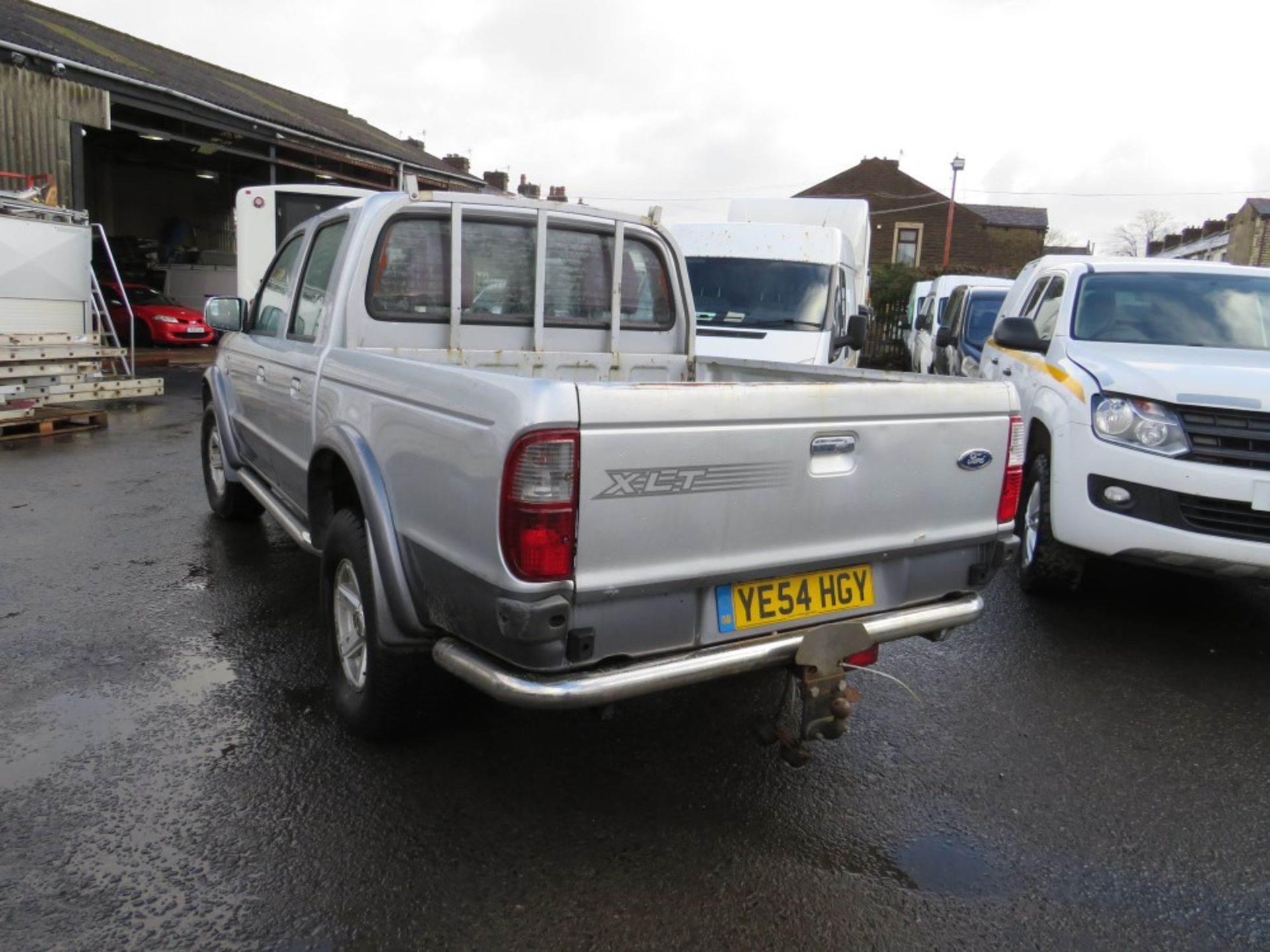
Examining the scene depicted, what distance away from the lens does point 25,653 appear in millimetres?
4156

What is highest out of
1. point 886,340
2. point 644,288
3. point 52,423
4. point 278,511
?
point 644,288

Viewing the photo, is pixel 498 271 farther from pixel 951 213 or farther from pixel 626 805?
pixel 951 213

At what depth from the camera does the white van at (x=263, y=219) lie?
50.4 ft

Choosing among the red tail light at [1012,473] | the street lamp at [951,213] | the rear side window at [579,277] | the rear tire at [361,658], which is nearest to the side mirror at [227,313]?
the rear side window at [579,277]

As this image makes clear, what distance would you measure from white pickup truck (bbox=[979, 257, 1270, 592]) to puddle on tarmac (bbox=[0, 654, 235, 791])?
415 cm

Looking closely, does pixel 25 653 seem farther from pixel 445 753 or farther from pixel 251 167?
pixel 251 167

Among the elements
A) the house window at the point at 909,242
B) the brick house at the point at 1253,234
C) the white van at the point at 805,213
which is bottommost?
the white van at the point at 805,213

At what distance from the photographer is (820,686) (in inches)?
114

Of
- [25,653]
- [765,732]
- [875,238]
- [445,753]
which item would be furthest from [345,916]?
[875,238]

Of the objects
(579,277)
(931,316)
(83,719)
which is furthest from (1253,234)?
(83,719)

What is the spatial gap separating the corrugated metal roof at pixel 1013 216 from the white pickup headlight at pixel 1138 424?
44.6m

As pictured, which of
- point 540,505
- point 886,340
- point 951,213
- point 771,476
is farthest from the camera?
point 951,213

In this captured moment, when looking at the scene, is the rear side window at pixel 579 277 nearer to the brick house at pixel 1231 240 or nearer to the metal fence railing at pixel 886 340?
the metal fence railing at pixel 886 340

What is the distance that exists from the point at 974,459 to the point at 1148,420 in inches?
74.6
